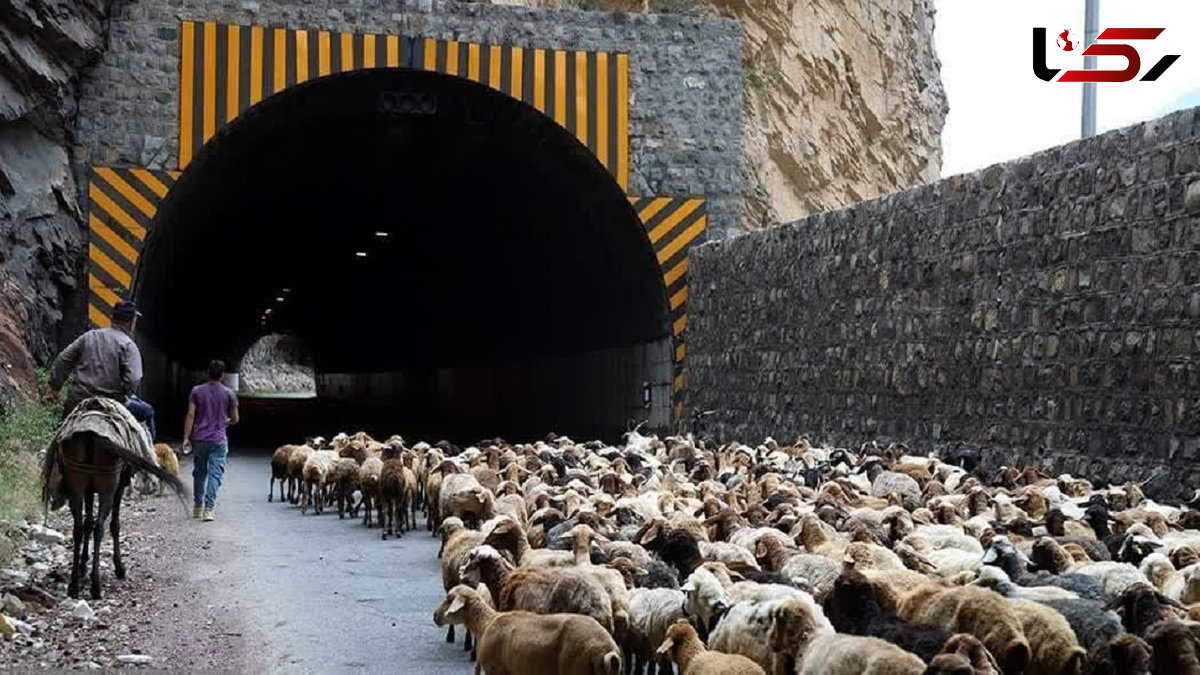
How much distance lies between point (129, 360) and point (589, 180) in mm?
13257

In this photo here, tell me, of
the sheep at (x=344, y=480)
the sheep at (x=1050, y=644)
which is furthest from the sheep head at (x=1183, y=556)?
the sheep at (x=344, y=480)

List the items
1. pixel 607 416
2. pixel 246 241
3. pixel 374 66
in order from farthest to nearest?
pixel 246 241
pixel 607 416
pixel 374 66

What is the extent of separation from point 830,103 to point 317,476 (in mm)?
17394

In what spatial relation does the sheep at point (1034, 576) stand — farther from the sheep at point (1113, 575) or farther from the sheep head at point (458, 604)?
the sheep head at point (458, 604)

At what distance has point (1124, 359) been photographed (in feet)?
39.7

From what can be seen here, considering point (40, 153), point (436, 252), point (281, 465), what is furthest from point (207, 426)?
point (436, 252)

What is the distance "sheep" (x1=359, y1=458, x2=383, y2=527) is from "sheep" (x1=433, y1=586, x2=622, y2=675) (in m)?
7.36

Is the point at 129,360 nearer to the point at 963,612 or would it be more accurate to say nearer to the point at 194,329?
the point at 963,612

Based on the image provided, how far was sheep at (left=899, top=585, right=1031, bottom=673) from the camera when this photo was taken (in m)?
5.93

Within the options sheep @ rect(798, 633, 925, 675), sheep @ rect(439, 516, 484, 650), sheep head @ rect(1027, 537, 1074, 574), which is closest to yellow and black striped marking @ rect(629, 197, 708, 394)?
sheep @ rect(439, 516, 484, 650)

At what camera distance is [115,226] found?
19.8 metres

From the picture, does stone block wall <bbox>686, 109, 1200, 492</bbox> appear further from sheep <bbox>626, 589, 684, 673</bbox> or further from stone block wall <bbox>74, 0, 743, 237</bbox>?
sheep <bbox>626, 589, 684, 673</bbox>

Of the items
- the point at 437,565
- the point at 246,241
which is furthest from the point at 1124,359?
the point at 246,241

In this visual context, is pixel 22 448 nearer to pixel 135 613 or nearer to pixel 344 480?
pixel 344 480
